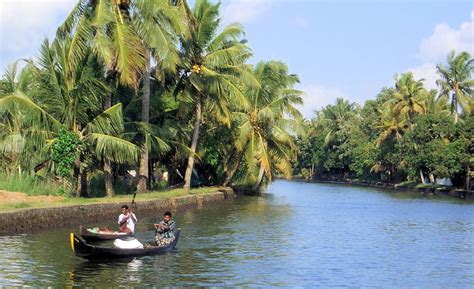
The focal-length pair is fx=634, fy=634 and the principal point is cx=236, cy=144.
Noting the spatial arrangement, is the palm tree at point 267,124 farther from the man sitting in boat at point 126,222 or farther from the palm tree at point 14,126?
the man sitting in boat at point 126,222

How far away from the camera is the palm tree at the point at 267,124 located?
145 feet

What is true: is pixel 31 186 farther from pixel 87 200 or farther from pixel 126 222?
pixel 126 222

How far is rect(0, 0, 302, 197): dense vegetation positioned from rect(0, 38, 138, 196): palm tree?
0.05 m

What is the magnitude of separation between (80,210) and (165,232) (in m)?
6.52

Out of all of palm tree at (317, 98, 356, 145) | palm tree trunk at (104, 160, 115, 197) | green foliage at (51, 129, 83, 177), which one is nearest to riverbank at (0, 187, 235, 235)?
palm tree trunk at (104, 160, 115, 197)

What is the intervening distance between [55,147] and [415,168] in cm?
4965

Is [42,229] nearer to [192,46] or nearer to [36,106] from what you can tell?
[36,106]

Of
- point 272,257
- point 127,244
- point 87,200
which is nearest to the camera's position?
point 127,244

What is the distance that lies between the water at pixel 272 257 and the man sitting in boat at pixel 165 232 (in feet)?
1.47

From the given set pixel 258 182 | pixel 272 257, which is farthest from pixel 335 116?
pixel 272 257

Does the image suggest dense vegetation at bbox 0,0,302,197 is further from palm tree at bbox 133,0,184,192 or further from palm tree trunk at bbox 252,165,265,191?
palm tree trunk at bbox 252,165,265,191

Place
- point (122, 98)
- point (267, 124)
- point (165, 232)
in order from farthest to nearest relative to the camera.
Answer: point (267, 124) < point (122, 98) < point (165, 232)

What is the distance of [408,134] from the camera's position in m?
67.4

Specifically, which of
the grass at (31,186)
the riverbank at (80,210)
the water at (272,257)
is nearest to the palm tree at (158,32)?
the riverbank at (80,210)
